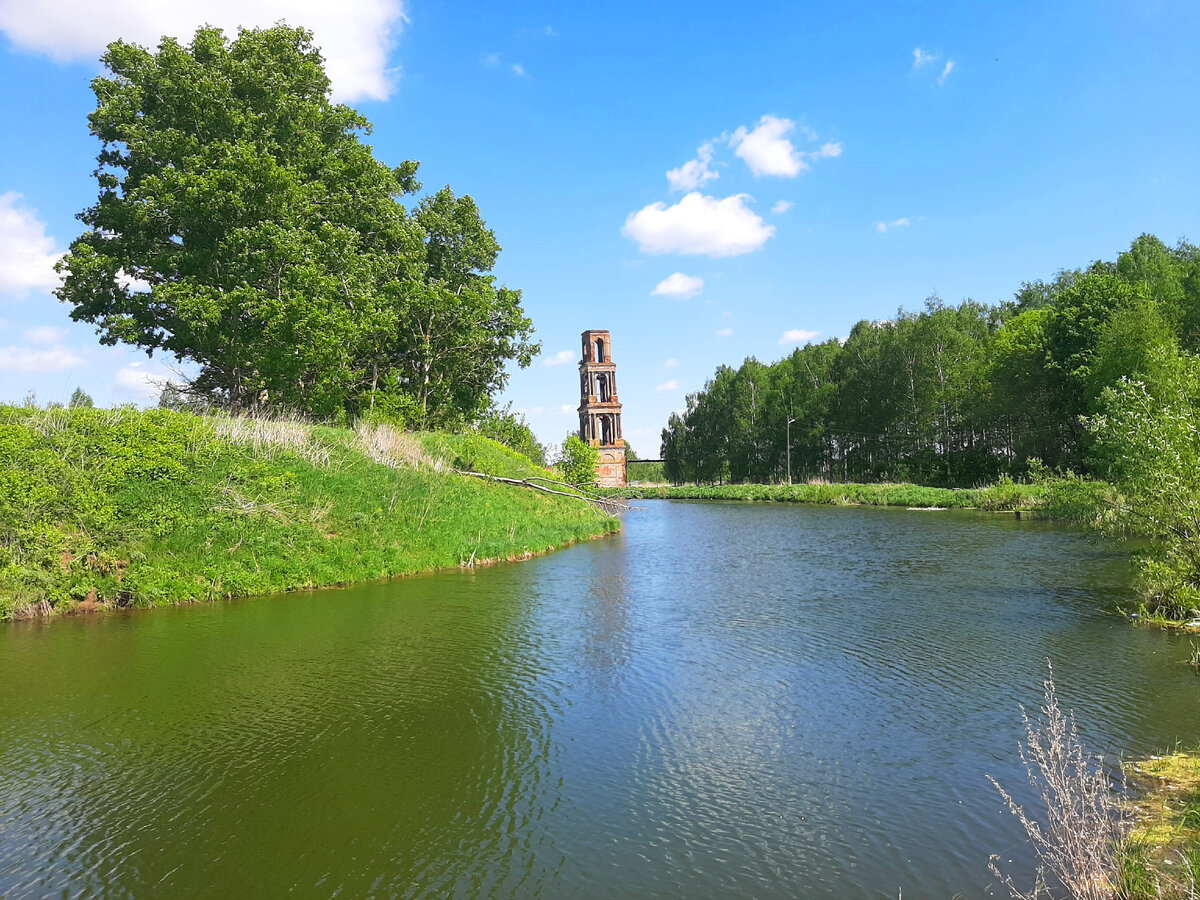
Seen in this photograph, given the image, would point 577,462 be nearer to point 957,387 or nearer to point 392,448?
point 392,448

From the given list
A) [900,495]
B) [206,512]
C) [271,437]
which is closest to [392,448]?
[271,437]

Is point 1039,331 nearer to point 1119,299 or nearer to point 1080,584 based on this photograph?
point 1119,299

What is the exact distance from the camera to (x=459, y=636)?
45.3 ft

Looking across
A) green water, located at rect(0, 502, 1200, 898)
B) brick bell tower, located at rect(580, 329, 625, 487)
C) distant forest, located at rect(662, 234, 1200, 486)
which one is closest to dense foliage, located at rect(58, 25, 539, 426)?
green water, located at rect(0, 502, 1200, 898)

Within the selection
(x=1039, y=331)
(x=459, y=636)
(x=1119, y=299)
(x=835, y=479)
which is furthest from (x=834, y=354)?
(x=459, y=636)

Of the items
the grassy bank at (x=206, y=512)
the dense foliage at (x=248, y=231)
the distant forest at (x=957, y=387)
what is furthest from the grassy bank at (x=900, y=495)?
the dense foliage at (x=248, y=231)

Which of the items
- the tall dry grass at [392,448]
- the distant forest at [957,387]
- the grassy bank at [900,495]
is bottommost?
the grassy bank at [900,495]

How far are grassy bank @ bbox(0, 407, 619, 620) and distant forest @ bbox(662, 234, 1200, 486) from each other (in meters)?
20.2

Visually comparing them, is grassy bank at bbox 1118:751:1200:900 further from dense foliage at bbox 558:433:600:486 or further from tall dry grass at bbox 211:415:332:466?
dense foliage at bbox 558:433:600:486

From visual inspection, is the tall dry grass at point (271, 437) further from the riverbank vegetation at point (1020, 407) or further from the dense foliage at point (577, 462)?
the dense foliage at point (577, 462)

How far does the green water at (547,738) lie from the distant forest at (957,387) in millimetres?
11213

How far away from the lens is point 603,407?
102 metres

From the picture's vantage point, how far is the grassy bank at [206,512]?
15266mm

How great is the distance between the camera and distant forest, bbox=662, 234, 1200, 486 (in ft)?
160
